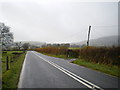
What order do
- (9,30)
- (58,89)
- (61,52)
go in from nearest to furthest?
(58,89) → (61,52) → (9,30)

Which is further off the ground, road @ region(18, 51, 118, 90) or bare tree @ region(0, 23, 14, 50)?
bare tree @ region(0, 23, 14, 50)

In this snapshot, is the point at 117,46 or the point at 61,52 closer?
the point at 117,46

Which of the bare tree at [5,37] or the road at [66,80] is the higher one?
the bare tree at [5,37]

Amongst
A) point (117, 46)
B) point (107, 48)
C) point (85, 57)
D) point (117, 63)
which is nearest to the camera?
point (117, 63)

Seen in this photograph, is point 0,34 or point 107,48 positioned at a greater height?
point 0,34

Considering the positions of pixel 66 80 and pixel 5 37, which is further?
pixel 5 37

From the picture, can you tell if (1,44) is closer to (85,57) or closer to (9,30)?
(9,30)

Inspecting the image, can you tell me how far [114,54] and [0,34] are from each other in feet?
141

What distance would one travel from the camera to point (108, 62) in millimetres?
13531

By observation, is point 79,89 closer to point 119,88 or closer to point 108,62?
point 119,88

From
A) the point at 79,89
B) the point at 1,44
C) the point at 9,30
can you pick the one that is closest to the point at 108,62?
the point at 79,89

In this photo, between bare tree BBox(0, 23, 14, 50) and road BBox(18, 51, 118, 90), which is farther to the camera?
bare tree BBox(0, 23, 14, 50)

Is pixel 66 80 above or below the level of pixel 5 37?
below

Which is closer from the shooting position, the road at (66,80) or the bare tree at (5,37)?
the road at (66,80)
